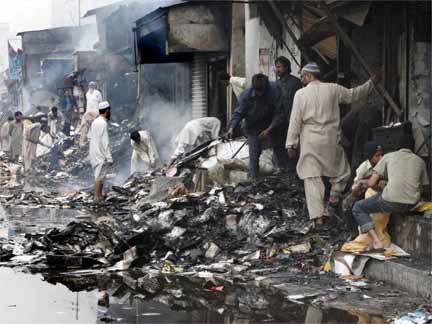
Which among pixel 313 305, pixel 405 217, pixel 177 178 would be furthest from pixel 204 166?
pixel 313 305

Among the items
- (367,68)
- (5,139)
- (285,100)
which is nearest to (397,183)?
(367,68)

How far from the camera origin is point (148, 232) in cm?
994

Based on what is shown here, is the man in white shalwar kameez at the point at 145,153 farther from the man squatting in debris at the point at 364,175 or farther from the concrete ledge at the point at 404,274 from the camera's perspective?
the concrete ledge at the point at 404,274

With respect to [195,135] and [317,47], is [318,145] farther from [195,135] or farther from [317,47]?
[195,135]

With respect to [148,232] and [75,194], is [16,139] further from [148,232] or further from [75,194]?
[148,232]

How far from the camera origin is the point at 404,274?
24.6ft

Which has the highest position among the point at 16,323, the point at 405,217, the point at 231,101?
the point at 231,101

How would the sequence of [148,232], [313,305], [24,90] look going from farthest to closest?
[24,90] < [148,232] < [313,305]

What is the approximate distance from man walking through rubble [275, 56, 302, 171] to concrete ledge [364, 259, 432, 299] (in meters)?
4.34

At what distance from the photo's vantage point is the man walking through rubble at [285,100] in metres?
12.2

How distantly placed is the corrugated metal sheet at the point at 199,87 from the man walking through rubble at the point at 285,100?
23.2 feet

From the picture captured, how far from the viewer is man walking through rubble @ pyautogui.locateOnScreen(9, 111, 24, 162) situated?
26955mm

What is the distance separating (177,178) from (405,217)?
19.7 feet

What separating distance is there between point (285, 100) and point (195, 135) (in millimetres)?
3540
